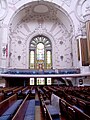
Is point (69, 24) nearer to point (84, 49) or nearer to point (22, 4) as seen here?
point (84, 49)

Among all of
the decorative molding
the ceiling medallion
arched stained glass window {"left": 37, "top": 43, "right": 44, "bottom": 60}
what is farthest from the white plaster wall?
arched stained glass window {"left": 37, "top": 43, "right": 44, "bottom": 60}

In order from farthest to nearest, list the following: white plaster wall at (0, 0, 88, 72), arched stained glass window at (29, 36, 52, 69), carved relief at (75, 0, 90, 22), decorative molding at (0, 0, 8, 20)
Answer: arched stained glass window at (29, 36, 52, 69) → carved relief at (75, 0, 90, 22) → decorative molding at (0, 0, 8, 20) → white plaster wall at (0, 0, 88, 72)

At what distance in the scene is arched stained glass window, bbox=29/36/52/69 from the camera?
1722 centimetres

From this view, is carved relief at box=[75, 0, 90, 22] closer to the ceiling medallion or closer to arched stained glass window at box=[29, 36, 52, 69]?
the ceiling medallion

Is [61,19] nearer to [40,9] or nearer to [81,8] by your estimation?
[81,8]

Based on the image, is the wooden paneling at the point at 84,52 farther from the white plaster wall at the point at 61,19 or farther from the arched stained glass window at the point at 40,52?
the arched stained glass window at the point at 40,52

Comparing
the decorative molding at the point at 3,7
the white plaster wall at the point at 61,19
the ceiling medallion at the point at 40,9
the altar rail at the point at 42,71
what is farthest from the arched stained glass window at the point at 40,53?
the decorative molding at the point at 3,7

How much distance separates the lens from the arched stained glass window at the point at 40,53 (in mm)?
17219

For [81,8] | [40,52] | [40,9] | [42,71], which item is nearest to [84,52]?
[42,71]

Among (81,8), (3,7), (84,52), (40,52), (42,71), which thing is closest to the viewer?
(84,52)

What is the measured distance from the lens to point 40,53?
17625mm

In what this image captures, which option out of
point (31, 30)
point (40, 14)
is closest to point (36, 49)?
point (31, 30)

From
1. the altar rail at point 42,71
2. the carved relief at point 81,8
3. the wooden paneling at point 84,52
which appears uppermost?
the carved relief at point 81,8

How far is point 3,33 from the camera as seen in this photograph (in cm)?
1498
